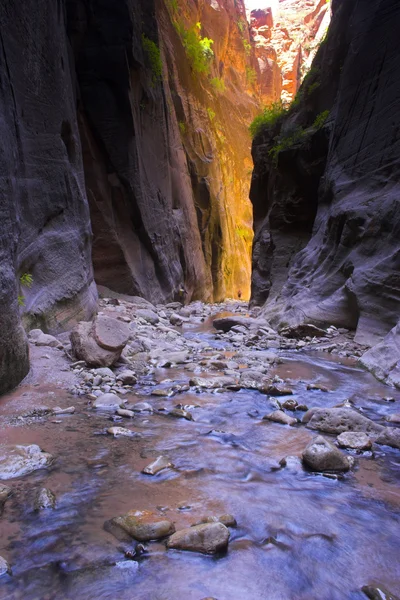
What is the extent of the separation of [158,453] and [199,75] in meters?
28.0

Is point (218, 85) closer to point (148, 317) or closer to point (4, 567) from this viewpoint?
point (148, 317)

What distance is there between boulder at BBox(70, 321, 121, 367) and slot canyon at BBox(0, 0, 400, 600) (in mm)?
40

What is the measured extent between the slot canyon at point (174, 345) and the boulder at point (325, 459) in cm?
2

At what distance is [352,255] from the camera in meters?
8.89

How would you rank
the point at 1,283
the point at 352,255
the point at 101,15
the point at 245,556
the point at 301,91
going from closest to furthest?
the point at 245,556
the point at 1,283
the point at 352,255
the point at 101,15
the point at 301,91

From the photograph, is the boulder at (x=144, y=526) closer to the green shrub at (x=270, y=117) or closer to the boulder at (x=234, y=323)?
the boulder at (x=234, y=323)

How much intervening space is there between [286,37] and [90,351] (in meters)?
53.3

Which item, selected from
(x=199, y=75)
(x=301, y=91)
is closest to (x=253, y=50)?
(x=199, y=75)

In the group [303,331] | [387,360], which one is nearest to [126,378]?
[387,360]

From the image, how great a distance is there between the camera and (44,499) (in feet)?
7.38

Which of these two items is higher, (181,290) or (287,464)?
(181,290)

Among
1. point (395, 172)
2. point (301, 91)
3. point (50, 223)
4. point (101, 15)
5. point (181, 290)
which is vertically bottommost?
point (181, 290)

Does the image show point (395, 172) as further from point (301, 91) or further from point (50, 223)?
point (301, 91)

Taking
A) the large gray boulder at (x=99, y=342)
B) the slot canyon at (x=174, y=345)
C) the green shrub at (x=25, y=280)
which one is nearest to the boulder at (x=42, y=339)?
the slot canyon at (x=174, y=345)
